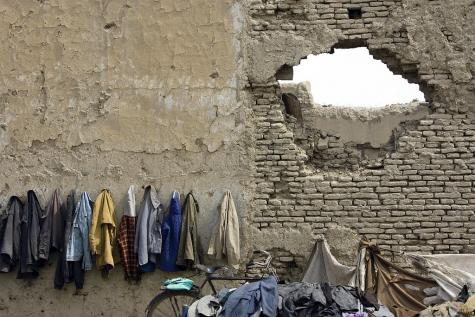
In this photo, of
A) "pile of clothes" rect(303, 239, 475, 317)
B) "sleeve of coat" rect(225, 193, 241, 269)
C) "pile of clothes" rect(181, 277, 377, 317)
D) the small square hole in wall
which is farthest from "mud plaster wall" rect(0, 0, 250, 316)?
"pile of clothes" rect(181, 277, 377, 317)

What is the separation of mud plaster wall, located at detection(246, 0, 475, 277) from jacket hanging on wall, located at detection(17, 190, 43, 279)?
8.18 ft

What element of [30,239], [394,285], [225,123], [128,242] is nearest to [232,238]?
[128,242]

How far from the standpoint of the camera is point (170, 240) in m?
7.28

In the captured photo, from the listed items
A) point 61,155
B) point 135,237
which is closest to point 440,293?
point 135,237

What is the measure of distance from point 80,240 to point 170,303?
149 centimetres

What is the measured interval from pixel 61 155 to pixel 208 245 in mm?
2095

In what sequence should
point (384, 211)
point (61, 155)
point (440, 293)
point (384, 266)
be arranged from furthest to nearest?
1. point (61, 155)
2. point (384, 211)
3. point (384, 266)
4. point (440, 293)

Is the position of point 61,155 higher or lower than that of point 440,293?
higher

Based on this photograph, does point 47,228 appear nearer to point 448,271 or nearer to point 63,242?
point 63,242

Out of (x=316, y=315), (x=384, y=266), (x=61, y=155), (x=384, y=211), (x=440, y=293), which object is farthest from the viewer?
(x=61, y=155)

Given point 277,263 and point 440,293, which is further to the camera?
point 277,263

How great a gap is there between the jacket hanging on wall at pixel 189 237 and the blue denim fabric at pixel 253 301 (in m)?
1.54

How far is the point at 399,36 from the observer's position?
7.45m

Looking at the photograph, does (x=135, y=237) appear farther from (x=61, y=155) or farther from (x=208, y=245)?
(x=61, y=155)
